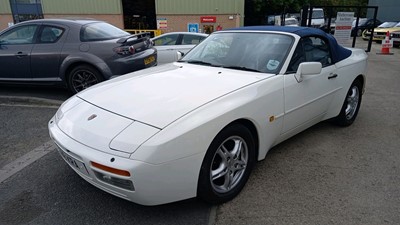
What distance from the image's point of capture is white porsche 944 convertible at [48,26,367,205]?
2.23m

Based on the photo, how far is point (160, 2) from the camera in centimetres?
2234

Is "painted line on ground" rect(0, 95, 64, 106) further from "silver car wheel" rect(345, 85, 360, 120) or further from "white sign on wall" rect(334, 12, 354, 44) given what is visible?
"white sign on wall" rect(334, 12, 354, 44)

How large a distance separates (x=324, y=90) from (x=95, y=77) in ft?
13.3

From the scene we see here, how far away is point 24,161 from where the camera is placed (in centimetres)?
358

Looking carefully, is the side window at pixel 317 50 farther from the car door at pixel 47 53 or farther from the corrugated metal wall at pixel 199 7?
the corrugated metal wall at pixel 199 7

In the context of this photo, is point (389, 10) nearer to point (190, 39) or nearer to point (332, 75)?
point (190, 39)

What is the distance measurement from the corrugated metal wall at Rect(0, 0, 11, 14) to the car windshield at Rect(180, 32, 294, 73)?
2493 cm

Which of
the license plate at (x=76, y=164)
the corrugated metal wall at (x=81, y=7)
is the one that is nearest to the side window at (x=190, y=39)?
the license plate at (x=76, y=164)

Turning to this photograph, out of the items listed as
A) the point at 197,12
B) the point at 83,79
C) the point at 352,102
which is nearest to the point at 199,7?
the point at 197,12

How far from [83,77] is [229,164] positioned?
4146mm

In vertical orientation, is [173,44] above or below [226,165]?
above

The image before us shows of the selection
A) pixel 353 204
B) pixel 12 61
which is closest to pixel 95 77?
pixel 12 61

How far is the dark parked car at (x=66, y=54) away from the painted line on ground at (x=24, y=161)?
7.03 ft

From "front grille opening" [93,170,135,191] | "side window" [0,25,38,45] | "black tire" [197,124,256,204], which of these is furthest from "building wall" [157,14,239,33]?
"front grille opening" [93,170,135,191]
